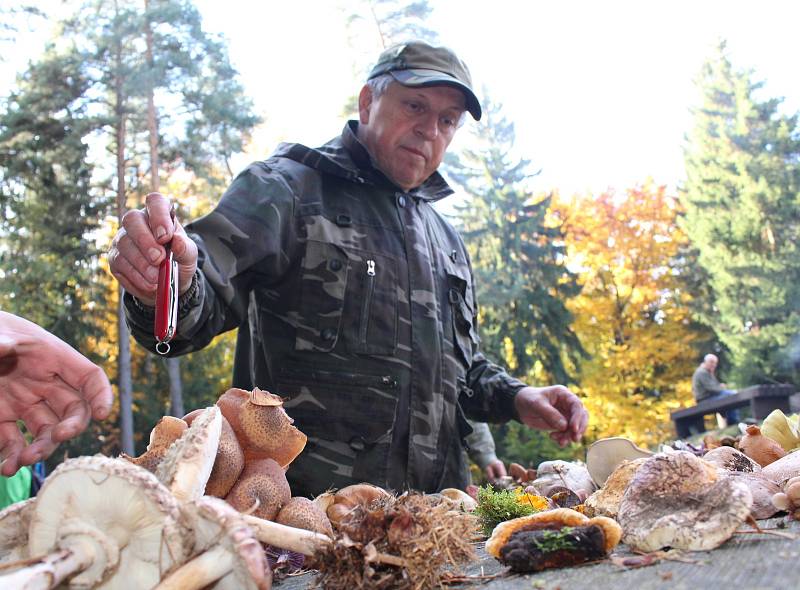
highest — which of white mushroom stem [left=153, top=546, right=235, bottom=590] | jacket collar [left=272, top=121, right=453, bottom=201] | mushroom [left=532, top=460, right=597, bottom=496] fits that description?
jacket collar [left=272, top=121, right=453, bottom=201]

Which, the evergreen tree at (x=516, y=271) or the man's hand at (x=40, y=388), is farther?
the evergreen tree at (x=516, y=271)

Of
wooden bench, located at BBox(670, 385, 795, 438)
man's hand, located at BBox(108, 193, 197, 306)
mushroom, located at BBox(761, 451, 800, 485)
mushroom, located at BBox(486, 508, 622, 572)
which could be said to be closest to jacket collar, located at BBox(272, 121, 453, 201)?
man's hand, located at BBox(108, 193, 197, 306)

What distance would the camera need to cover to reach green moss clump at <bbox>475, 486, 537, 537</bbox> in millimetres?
1690

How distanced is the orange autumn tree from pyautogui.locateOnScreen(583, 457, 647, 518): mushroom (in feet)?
65.3

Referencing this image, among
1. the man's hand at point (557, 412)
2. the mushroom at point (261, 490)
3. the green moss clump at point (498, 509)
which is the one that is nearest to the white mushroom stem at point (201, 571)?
the mushroom at point (261, 490)

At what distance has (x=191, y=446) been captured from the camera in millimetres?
1201

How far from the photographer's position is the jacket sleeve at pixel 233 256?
226cm

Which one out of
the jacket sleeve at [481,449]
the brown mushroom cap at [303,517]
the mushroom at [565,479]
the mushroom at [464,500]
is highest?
the brown mushroom cap at [303,517]

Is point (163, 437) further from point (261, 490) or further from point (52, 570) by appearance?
point (52, 570)

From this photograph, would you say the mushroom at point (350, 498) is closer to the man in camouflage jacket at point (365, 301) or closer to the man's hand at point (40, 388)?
the man's hand at point (40, 388)

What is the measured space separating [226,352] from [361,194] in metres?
18.0

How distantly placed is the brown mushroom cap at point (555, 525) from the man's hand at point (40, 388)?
33.4 inches

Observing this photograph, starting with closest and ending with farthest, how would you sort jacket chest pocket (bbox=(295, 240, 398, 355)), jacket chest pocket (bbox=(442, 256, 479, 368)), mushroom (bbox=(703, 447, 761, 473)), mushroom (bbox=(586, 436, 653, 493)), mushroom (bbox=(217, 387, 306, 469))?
mushroom (bbox=(217, 387, 306, 469)) < mushroom (bbox=(703, 447, 761, 473)) < mushroom (bbox=(586, 436, 653, 493)) < jacket chest pocket (bbox=(295, 240, 398, 355)) < jacket chest pocket (bbox=(442, 256, 479, 368))

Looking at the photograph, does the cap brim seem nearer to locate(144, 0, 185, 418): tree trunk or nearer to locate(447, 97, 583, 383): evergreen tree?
locate(144, 0, 185, 418): tree trunk
